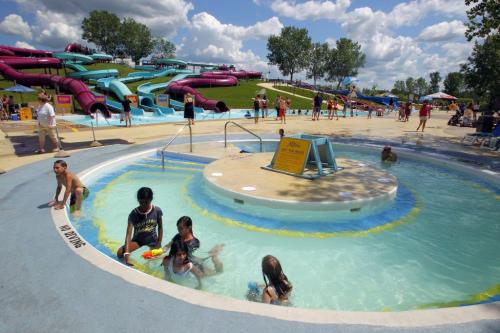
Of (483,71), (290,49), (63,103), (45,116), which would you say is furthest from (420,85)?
(45,116)

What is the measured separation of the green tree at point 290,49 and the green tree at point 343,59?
9.64m

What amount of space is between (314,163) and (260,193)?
301 centimetres

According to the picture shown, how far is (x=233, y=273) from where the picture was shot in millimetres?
4605

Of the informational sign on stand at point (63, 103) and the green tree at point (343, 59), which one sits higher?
the green tree at point (343, 59)

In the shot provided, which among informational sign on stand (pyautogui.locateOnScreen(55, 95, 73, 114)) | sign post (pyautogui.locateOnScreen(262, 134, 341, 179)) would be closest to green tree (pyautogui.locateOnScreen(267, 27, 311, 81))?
informational sign on stand (pyautogui.locateOnScreen(55, 95, 73, 114))

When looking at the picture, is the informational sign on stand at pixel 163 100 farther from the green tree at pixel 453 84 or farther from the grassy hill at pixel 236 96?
the green tree at pixel 453 84

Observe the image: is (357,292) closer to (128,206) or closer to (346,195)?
(346,195)

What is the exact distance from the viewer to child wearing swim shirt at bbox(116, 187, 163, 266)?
4.46m

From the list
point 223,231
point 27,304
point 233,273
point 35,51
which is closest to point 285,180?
point 223,231

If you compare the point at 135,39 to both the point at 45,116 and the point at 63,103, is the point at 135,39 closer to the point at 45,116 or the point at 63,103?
the point at 63,103

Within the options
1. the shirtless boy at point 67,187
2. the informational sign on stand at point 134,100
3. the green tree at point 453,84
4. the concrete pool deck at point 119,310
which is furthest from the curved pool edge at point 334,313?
the green tree at point 453,84

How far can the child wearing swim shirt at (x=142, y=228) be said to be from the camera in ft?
14.6

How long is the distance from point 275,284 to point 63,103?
85.0ft

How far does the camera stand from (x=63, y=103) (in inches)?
941
